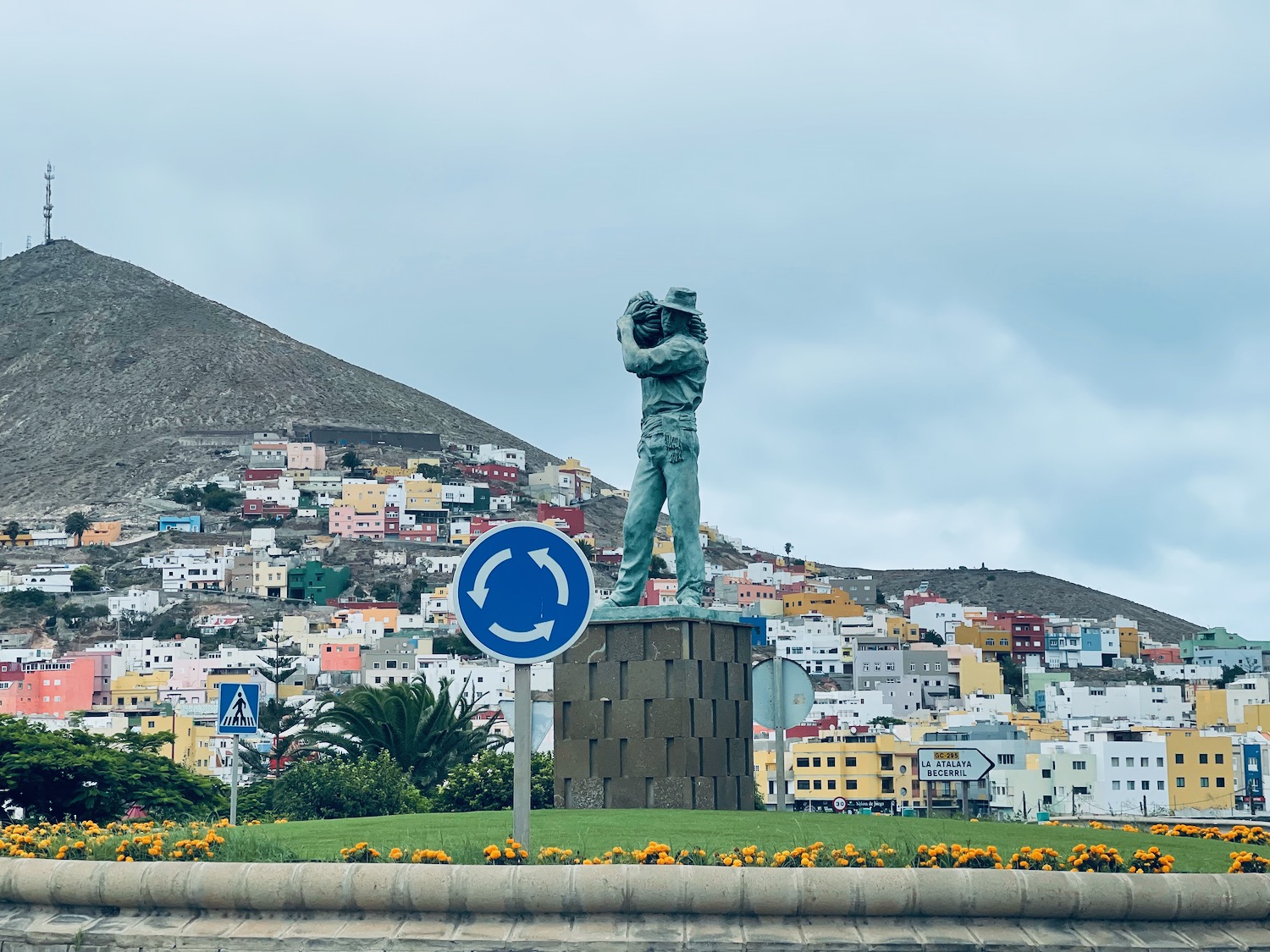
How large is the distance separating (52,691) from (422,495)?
225 feet

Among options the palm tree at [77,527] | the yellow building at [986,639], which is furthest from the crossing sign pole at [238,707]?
the palm tree at [77,527]

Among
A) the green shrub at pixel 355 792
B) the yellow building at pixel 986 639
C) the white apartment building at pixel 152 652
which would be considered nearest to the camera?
the green shrub at pixel 355 792

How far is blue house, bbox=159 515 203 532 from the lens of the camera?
175m

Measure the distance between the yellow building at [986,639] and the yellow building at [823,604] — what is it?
827 cm

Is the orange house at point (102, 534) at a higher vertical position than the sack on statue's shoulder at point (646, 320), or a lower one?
higher

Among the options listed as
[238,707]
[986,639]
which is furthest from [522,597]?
[986,639]

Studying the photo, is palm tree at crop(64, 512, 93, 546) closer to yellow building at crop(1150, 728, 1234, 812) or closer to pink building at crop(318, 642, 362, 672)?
pink building at crop(318, 642, 362, 672)

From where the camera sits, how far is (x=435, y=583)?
16675cm

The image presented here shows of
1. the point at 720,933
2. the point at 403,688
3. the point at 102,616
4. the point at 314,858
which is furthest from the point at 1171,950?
the point at 102,616

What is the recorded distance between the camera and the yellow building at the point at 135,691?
392ft

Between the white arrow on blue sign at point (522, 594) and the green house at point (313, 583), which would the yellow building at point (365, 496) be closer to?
the green house at point (313, 583)

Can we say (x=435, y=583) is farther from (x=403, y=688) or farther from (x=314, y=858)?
(x=314, y=858)

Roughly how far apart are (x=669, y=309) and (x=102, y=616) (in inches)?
5502

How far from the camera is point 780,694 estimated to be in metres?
15.0
